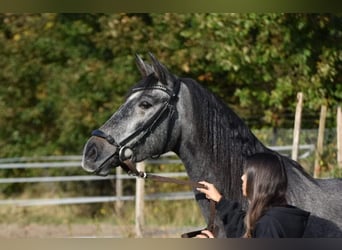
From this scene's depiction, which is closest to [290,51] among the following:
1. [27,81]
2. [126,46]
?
[126,46]

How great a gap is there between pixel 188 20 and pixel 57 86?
2596mm

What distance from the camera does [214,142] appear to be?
347 cm

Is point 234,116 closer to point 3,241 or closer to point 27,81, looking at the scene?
point 3,241

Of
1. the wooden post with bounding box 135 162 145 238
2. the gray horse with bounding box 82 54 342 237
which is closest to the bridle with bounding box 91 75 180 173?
the gray horse with bounding box 82 54 342 237

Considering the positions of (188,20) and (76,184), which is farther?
(76,184)

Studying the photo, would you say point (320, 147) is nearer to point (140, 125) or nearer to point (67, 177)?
point (67, 177)

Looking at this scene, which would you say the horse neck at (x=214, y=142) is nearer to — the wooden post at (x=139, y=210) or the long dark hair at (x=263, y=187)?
the long dark hair at (x=263, y=187)

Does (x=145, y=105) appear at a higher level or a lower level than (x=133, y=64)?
lower

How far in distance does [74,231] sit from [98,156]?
6.51 metres

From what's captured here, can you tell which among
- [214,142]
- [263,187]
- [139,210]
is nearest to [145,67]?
[214,142]

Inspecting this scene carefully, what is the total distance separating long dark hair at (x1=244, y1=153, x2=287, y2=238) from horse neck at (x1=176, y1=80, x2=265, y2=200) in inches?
53.4

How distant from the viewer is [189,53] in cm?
1178

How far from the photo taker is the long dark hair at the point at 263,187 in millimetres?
1927

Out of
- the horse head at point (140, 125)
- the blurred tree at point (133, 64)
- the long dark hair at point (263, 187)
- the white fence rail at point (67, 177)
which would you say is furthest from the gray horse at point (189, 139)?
the blurred tree at point (133, 64)
